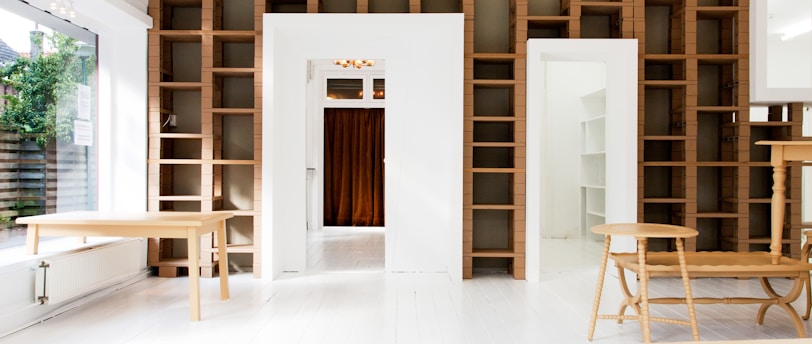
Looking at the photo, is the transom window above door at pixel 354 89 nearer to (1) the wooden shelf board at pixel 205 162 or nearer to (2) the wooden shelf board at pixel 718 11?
(1) the wooden shelf board at pixel 205 162

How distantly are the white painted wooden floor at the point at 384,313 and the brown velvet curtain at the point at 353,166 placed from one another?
410cm

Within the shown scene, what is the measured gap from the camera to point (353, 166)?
9.67m

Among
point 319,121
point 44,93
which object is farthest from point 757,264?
point 319,121

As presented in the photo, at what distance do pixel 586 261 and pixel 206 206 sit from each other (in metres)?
3.93

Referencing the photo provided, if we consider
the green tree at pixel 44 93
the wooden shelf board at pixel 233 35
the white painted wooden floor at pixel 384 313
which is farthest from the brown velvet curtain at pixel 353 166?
the green tree at pixel 44 93

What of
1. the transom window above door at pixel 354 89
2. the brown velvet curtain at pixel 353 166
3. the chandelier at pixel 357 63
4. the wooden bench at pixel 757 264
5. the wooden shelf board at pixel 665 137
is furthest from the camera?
the brown velvet curtain at pixel 353 166

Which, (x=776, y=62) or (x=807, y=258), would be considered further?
(x=776, y=62)

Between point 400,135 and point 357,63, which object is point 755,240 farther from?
point 357,63

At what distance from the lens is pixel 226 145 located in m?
5.47

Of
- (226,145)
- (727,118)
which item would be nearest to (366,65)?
(226,145)

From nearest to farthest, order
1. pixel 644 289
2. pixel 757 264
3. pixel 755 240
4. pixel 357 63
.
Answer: pixel 644 289
pixel 757 264
pixel 755 240
pixel 357 63

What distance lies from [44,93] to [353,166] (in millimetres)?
5705

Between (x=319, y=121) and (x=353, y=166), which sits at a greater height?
(x=319, y=121)

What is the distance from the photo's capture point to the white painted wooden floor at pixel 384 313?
341 cm
